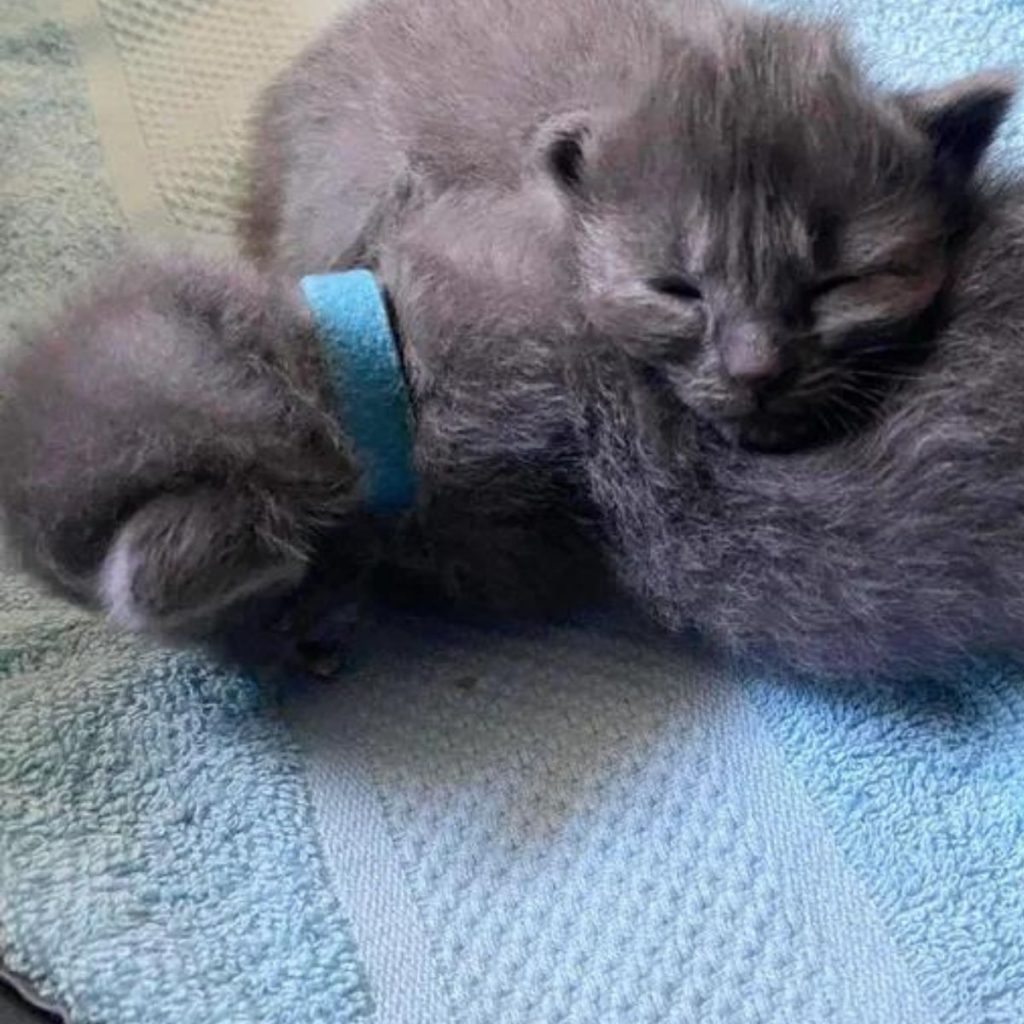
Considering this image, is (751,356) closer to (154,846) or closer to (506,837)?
(506,837)

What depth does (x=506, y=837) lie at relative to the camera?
0.94m

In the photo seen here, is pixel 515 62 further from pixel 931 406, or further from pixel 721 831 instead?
pixel 721 831

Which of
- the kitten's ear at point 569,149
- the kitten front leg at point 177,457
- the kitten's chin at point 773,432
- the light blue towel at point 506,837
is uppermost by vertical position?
the kitten's ear at point 569,149

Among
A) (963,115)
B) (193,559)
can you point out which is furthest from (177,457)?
(963,115)

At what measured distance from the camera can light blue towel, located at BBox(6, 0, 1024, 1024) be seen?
87 centimetres

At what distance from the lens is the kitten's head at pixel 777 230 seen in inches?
37.3

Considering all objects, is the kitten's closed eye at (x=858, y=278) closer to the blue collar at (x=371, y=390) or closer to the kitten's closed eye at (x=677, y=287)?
the kitten's closed eye at (x=677, y=287)

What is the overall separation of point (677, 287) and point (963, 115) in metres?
0.19

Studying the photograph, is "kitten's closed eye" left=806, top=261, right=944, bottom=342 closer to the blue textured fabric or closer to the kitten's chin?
the kitten's chin

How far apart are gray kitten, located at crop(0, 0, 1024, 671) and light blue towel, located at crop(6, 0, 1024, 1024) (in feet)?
0.15

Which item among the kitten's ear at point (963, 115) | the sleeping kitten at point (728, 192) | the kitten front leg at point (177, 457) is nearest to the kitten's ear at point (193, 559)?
the kitten front leg at point (177, 457)

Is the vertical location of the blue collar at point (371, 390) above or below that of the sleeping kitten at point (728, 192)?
below

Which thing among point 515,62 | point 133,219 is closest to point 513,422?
point 515,62

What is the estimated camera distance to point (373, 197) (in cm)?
112
